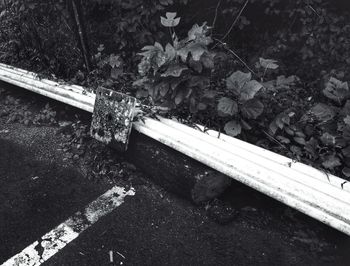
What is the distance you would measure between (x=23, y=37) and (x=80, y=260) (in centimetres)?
386

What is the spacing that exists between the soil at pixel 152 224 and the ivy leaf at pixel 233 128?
452mm

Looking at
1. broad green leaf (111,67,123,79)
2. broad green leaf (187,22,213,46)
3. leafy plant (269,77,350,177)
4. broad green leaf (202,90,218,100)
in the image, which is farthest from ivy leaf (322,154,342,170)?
broad green leaf (111,67,123,79)

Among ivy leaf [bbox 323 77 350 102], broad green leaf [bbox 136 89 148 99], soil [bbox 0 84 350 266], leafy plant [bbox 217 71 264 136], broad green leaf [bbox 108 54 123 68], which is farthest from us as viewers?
broad green leaf [bbox 108 54 123 68]

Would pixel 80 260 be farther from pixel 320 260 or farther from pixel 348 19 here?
pixel 348 19

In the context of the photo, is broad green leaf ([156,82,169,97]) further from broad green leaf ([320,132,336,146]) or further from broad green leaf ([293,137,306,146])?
broad green leaf ([320,132,336,146])

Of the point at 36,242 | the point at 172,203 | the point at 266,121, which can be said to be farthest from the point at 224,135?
the point at 36,242

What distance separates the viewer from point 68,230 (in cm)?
247

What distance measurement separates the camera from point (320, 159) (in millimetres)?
2525

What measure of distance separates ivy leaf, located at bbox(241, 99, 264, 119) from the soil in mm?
612

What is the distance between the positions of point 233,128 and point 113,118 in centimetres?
110

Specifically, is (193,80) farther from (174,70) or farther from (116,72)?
(116,72)

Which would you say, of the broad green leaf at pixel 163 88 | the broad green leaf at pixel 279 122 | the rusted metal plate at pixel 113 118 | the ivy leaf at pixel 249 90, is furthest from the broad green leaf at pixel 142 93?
the broad green leaf at pixel 279 122

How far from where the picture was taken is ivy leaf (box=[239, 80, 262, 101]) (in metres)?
2.55

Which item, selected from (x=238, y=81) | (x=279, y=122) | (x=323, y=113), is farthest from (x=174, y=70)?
(x=323, y=113)
